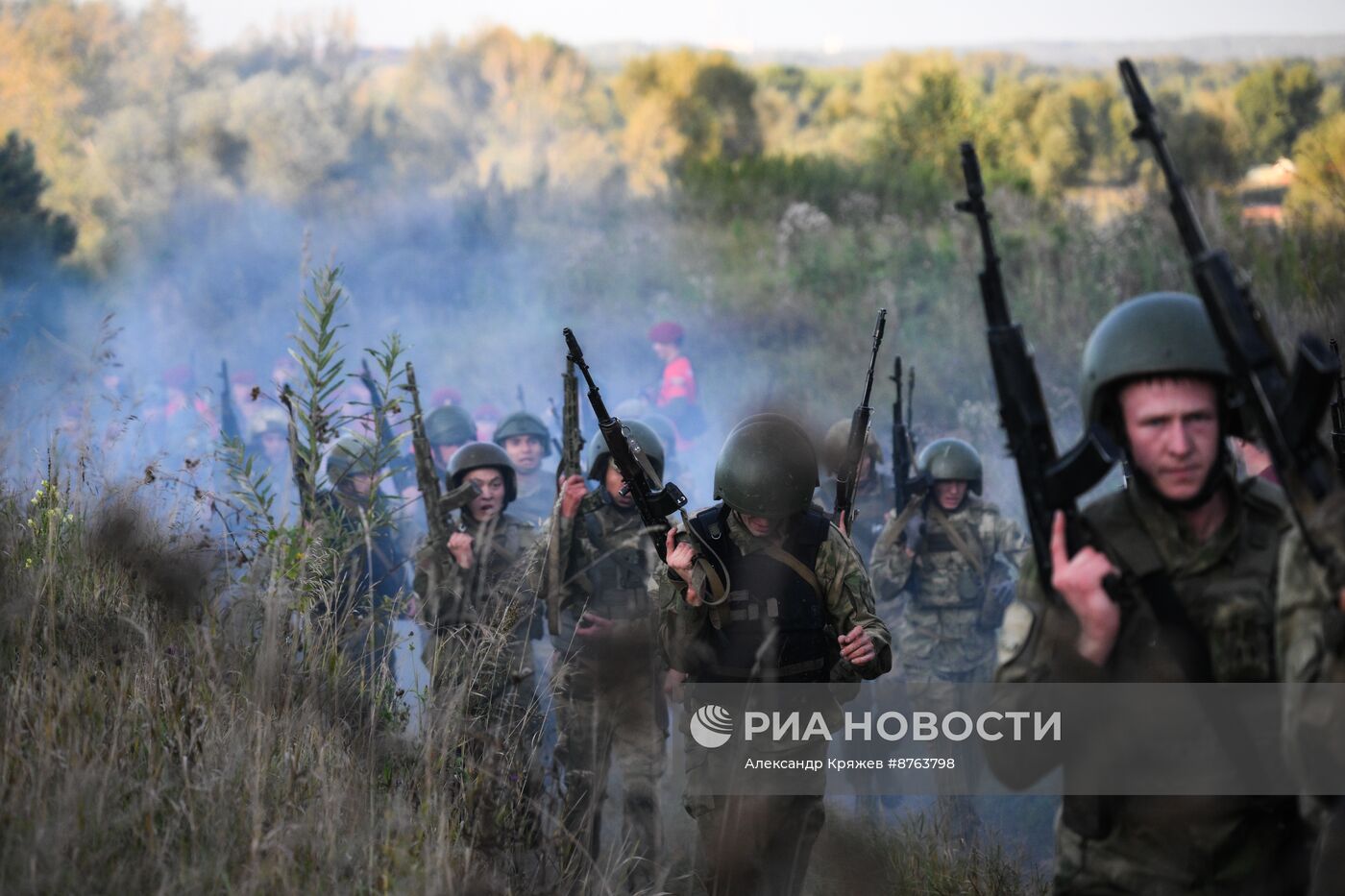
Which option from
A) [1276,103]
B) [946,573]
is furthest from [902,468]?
[1276,103]

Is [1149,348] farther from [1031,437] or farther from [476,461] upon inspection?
[476,461]

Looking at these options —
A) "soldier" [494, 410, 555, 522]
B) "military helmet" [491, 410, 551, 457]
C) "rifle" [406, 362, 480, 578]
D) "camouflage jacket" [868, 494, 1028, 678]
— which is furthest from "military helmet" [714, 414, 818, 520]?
"military helmet" [491, 410, 551, 457]

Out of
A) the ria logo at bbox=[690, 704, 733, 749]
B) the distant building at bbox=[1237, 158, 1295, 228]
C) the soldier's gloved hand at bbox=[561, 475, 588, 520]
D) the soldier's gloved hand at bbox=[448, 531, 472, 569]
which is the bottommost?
the ria logo at bbox=[690, 704, 733, 749]

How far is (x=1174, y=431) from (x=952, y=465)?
5483mm

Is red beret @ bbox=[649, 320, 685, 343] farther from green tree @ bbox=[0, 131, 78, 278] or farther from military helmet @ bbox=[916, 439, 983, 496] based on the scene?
green tree @ bbox=[0, 131, 78, 278]

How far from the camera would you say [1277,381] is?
2898 millimetres

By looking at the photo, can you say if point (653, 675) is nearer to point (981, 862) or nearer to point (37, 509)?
point (981, 862)

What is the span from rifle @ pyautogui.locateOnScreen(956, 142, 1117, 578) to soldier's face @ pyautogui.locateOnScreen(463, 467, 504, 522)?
15.7ft

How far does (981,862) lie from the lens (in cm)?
538

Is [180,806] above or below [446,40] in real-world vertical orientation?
below

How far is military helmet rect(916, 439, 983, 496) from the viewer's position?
8461mm

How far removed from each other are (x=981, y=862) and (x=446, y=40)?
134 ft

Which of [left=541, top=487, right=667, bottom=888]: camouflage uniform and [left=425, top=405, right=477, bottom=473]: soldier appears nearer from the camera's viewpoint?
[left=541, top=487, right=667, bottom=888]: camouflage uniform

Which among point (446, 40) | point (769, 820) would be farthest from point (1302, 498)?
point (446, 40)
